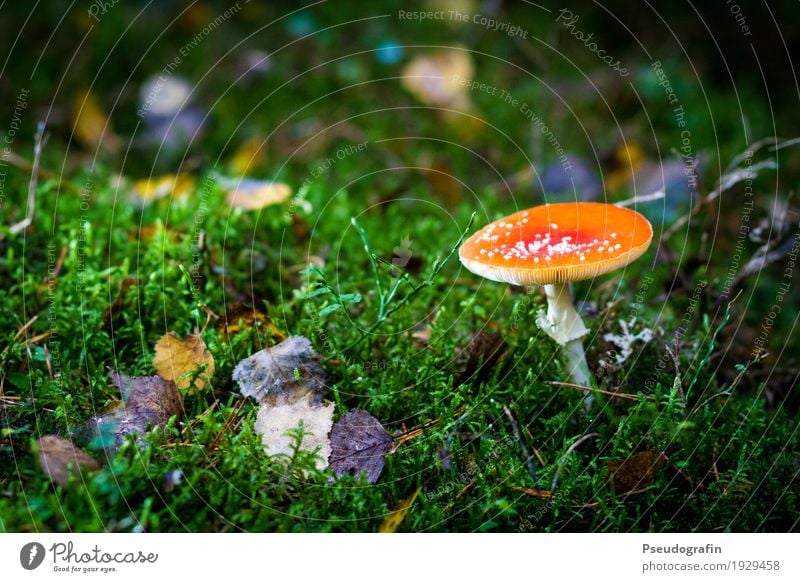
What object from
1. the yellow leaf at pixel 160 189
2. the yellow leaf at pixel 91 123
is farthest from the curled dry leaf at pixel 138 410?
the yellow leaf at pixel 91 123

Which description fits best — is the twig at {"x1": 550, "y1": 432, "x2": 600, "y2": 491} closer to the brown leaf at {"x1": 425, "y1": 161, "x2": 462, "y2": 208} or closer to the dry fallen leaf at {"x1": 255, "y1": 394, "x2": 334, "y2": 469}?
the dry fallen leaf at {"x1": 255, "y1": 394, "x2": 334, "y2": 469}

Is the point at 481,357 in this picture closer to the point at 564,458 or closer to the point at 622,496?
the point at 564,458

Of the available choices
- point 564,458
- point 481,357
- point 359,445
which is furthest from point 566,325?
point 359,445

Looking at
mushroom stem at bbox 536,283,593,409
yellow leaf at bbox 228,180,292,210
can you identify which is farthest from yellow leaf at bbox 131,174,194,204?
mushroom stem at bbox 536,283,593,409

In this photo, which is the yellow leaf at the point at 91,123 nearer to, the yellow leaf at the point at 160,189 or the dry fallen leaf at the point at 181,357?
the yellow leaf at the point at 160,189
